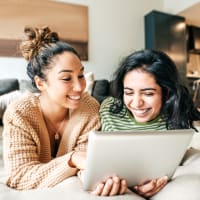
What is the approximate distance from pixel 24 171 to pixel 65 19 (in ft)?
10.2

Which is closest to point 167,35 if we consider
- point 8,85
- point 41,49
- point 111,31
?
point 111,31

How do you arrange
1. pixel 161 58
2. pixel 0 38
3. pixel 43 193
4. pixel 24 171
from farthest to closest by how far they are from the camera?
pixel 0 38 < pixel 161 58 < pixel 24 171 < pixel 43 193

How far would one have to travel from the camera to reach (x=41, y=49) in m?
0.97

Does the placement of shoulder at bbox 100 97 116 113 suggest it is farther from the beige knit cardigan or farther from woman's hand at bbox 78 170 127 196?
woman's hand at bbox 78 170 127 196

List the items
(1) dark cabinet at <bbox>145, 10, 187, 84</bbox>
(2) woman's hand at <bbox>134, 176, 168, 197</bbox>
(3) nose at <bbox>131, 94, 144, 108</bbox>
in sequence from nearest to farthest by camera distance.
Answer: (2) woman's hand at <bbox>134, 176, 168, 197</bbox>, (3) nose at <bbox>131, 94, 144, 108</bbox>, (1) dark cabinet at <bbox>145, 10, 187, 84</bbox>

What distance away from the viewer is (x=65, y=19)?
3.55 metres

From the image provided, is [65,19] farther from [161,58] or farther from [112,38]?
[161,58]

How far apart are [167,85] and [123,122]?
0.71ft

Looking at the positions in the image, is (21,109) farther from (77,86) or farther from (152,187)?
(152,187)

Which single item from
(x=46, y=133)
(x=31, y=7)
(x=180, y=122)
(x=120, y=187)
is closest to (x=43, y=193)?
(x=120, y=187)

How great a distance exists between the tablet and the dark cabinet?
11.6ft

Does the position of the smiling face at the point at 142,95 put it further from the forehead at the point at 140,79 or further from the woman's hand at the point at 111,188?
the woman's hand at the point at 111,188

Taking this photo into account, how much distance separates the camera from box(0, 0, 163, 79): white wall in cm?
383

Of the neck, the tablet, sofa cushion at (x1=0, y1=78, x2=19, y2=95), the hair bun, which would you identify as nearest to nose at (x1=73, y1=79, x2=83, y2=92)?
the neck
